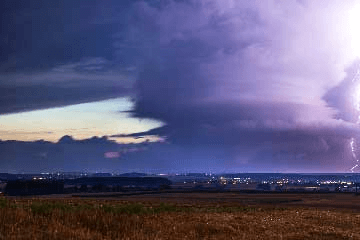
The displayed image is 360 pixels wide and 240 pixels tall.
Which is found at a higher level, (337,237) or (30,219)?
(30,219)

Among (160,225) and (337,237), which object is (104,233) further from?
(337,237)

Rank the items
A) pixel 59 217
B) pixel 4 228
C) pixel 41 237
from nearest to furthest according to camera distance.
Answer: pixel 41 237, pixel 4 228, pixel 59 217

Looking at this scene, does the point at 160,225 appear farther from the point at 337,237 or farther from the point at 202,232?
the point at 337,237

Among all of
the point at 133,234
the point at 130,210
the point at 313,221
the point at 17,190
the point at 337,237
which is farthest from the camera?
the point at 17,190

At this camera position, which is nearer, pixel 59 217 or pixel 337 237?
pixel 59 217

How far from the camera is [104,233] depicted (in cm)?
1658

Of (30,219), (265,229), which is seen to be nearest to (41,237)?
(30,219)

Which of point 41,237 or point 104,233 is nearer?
point 41,237

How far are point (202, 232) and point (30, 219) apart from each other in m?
6.72

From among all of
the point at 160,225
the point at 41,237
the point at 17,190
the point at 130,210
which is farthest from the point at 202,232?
the point at 17,190

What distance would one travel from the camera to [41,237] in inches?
558

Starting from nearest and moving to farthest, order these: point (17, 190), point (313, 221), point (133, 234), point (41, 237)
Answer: point (41, 237)
point (133, 234)
point (313, 221)
point (17, 190)

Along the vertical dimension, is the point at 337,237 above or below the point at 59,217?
below

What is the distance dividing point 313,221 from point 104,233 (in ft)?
46.4
